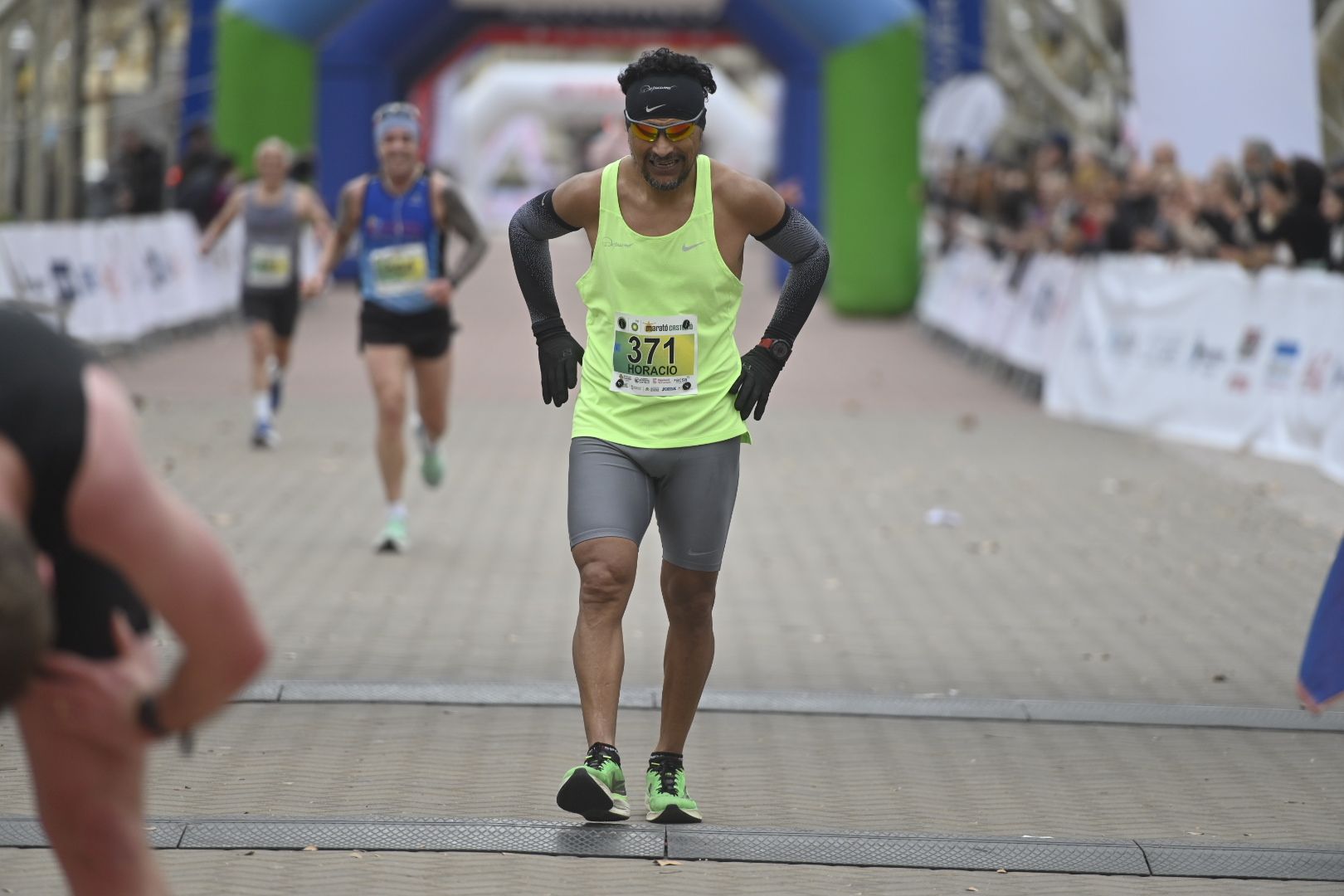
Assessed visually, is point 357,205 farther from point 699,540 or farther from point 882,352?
point 882,352

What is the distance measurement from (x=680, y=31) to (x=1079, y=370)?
621 inches

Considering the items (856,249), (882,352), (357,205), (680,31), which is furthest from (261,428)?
(680,31)

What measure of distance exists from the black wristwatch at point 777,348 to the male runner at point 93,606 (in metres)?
2.48

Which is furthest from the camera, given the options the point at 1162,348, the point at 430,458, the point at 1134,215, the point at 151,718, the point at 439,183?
the point at 1134,215

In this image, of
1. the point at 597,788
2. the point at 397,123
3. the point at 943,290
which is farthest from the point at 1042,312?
the point at 597,788

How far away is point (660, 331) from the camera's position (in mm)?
4992

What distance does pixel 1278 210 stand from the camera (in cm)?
1318

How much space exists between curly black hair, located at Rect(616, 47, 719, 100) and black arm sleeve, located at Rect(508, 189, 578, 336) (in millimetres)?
392

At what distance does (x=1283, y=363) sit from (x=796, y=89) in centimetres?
1626

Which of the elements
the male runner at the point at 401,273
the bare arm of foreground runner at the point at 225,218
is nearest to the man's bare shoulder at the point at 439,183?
the male runner at the point at 401,273

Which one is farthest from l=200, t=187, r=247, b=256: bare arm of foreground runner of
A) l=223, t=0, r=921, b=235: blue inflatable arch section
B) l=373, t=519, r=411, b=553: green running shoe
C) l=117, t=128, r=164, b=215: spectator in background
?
l=223, t=0, r=921, b=235: blue inflatable arch section

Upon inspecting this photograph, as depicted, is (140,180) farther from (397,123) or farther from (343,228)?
(397,123)

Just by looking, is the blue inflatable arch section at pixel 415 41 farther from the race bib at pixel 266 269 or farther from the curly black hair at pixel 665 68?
the curly black hair at pixel 665 68

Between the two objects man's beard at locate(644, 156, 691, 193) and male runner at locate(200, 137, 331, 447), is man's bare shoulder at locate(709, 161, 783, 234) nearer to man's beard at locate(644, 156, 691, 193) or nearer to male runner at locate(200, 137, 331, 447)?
man's beard at locate(644, 156, 691, 193)
